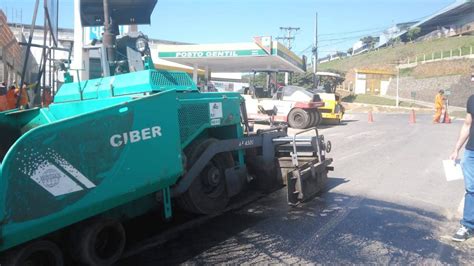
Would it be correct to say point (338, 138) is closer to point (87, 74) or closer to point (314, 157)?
point (314, 157)

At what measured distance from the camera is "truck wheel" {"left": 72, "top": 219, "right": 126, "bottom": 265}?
3.71 meters

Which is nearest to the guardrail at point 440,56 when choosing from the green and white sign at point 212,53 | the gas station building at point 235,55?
the gas station building at point 235,55

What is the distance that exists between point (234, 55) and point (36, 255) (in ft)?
74.5

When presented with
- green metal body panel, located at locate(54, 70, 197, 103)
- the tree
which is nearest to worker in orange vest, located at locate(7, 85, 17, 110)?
green metal body panel, located at locate(54, 70, 197, 103)

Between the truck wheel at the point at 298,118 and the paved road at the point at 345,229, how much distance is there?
9.63m

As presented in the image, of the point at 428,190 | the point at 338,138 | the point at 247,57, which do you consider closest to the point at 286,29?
the point at 247,57

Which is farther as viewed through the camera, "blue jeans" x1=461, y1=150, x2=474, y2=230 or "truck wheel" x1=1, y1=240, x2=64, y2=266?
"blue jeans" x1=461, y1=150, x2=474, y2=230

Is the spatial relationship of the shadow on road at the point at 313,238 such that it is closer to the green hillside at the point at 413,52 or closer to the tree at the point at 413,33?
the green hillside at the point at 413,52

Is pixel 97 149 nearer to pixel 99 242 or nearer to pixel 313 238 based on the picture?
pixel 99 242

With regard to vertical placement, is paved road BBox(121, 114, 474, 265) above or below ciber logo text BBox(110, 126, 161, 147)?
below

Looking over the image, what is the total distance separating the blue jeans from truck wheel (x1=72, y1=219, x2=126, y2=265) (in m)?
3.62

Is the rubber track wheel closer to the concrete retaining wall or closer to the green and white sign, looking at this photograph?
the green and white sign

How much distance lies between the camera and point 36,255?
3416mm

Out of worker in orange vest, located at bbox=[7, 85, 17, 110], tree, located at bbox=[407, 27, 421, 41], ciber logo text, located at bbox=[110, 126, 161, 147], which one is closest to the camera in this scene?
ciber logo text, located at bbox=[110, 126, 161, 147]
